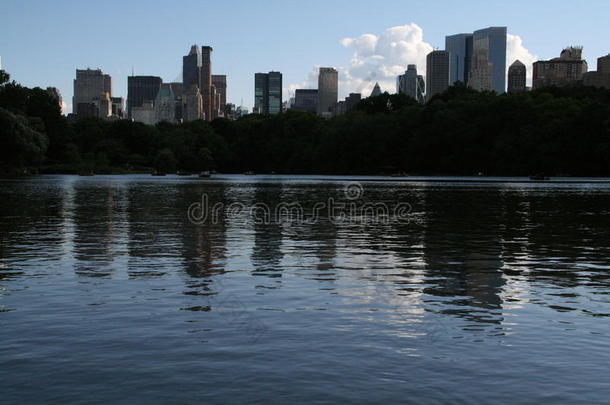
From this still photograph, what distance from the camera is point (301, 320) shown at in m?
15.0

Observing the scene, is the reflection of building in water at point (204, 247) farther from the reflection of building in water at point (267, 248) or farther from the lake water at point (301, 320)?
the reflection of building in water at point (267, 248)

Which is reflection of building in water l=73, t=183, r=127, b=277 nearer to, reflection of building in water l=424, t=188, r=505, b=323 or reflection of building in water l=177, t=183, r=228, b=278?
reflection of building in water l=177, t=183, r=228, b=278

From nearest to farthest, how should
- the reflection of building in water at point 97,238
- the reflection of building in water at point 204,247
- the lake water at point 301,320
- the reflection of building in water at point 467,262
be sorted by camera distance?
the lake water at point 301,320
the reflection of building in water at point 467,262
the reflection of building in water at point 204,247
the reflection of building in water at point 97,238

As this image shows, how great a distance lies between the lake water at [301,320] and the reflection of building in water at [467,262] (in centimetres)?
11

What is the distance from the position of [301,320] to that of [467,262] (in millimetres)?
11252

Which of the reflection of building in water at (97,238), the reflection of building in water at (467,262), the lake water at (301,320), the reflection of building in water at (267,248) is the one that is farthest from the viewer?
the reflection of building in water at (97,238)

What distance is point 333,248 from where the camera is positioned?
28.8m

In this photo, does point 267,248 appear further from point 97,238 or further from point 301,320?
point 301,320

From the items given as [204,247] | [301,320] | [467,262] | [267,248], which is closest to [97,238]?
[204,247]

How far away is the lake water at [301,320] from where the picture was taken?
10.6 meters

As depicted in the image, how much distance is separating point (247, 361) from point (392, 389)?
2532mm

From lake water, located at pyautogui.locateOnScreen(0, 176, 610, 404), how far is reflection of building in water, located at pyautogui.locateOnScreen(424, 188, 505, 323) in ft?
0.36

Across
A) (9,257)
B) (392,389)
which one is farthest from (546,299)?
(9,257)

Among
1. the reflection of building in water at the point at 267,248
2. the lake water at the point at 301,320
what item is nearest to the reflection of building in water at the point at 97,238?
the lake water at the point at 301,320
